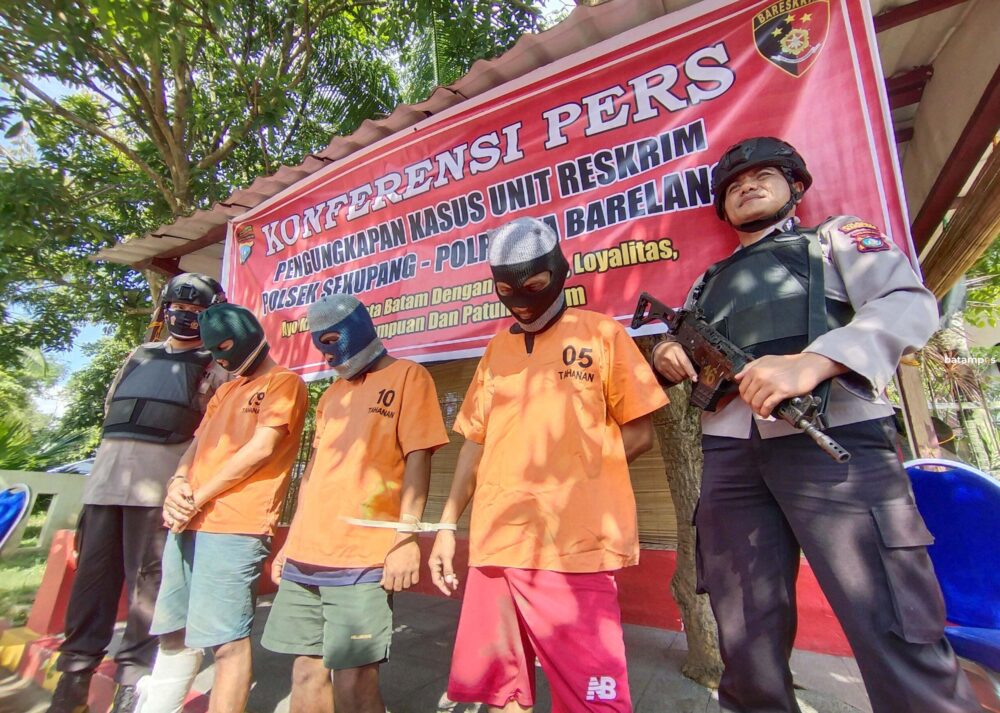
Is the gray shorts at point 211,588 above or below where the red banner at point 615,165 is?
below

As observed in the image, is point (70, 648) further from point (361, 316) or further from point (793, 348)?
point (793, 348)

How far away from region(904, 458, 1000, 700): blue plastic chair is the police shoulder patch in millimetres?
772

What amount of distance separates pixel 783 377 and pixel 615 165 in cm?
149

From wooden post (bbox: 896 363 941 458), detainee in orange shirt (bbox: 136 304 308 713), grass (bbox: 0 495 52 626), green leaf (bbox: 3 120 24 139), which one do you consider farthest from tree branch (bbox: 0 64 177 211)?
wooden post (bbox: 896 363 941 458)

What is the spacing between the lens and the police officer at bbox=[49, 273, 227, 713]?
2.31 metres

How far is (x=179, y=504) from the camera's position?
2.12m

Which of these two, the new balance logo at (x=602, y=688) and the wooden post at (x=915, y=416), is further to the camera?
the wooden post at (x=915, y=416)

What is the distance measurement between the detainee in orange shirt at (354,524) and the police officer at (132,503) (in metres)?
0.76

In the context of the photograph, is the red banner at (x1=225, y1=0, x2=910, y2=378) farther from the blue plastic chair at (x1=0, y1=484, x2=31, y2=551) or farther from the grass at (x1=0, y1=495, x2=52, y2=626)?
the grass at (x1=0, y1=495, x2=52, y2=626)

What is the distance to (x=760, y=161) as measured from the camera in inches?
64.2

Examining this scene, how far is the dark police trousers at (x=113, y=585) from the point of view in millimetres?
2277

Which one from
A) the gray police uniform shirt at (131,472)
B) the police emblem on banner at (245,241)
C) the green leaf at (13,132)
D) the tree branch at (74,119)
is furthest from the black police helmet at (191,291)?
the tree branch at (74,119)

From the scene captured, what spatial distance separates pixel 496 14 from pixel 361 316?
5.67m

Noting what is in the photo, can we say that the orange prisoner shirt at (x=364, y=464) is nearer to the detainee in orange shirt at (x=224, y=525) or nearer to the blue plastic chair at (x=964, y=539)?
the detainee in orange shirt at (x=224, y=525)
